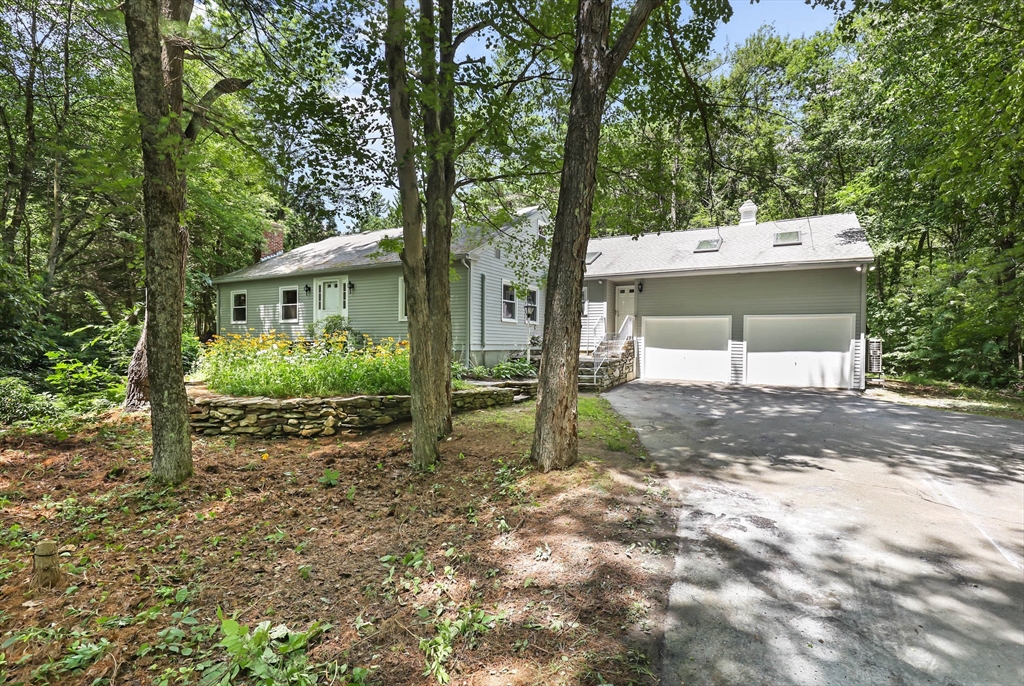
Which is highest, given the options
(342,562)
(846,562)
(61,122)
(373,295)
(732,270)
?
(61,122)

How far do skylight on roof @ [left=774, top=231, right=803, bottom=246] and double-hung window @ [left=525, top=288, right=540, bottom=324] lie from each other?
7871mm

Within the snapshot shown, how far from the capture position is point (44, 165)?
12531 mm

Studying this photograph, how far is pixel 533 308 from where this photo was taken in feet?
52.5

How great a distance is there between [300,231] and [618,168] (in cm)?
2327

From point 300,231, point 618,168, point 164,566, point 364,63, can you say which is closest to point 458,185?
point 364,63

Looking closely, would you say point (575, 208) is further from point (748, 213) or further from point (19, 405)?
point (748, 213)

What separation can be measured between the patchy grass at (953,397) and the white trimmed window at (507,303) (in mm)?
10165

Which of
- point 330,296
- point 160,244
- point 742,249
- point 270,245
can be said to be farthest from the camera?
point 270,245

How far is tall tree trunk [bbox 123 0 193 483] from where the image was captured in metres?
4.09

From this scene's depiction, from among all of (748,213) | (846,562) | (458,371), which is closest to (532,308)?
(458,371)

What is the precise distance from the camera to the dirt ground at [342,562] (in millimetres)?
2350

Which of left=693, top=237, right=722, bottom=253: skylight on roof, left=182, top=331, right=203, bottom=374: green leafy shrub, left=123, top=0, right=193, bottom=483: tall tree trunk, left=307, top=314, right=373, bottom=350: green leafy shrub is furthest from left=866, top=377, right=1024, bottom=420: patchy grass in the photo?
left=182, top=331, right=203, bottom=374: green leafy shrub

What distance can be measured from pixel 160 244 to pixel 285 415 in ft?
9.34

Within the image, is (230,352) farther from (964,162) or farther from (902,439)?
(964,162)
